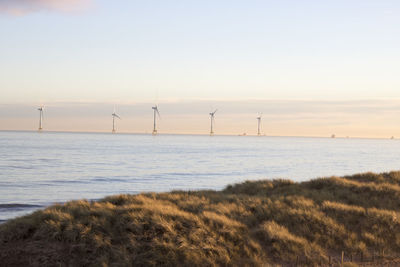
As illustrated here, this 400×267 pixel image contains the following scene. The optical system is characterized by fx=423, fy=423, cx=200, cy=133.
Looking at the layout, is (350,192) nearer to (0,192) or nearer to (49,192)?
(49,192)

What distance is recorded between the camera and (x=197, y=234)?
47.0ft

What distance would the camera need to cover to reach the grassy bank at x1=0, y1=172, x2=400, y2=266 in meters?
13.2

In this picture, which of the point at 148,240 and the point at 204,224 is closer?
the point at 148,240

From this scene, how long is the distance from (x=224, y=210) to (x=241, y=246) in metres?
2.89

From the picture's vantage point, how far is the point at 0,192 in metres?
33.9

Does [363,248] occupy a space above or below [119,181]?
above

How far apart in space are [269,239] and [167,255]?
12.5 ft

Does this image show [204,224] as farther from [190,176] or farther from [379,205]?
[190,176]

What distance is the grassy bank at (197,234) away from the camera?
43.2 feet

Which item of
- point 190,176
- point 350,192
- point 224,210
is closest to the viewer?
point 224,210

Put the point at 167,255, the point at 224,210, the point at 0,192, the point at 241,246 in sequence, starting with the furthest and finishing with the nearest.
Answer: the point at 0,192, the point at 224,210, the point at 241,246, the point at 167,255

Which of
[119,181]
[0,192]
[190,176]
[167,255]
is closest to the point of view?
[167,255]

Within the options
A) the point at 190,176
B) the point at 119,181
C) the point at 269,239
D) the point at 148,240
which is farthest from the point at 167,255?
the point at 190,176

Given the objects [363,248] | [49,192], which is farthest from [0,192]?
[363,248]
